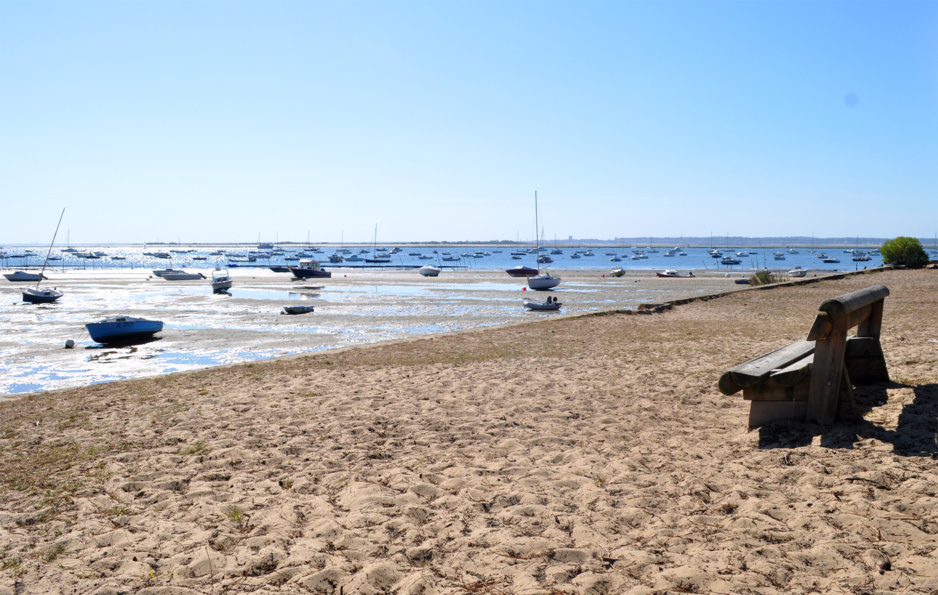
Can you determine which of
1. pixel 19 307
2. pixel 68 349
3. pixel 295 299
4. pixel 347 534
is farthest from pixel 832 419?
pixel 19 307

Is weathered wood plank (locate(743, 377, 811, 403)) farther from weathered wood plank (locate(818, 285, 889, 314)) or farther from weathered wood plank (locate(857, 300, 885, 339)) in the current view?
weathered wood plank (locate(857, 300, 885, 339))

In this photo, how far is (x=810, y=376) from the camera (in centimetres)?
564

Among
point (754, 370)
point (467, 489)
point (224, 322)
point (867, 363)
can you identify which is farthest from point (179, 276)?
point (754, 370)

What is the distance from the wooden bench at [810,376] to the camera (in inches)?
206

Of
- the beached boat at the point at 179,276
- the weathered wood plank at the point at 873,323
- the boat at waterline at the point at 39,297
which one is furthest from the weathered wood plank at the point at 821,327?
the beached boat at the point at 179,276

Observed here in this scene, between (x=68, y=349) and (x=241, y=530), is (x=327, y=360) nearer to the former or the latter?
(x=241, y=530)

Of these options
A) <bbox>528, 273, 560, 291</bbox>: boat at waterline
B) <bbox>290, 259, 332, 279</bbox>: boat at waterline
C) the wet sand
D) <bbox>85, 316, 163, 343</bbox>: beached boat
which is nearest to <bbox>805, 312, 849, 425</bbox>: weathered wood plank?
the wet sand

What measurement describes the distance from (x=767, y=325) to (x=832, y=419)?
31.1ft

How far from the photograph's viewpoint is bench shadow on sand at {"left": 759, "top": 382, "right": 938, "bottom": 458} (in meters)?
4.96

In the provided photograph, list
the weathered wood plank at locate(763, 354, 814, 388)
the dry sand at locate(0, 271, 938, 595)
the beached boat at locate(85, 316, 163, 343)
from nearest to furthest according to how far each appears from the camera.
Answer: the dry sand at locate(0, 271, 938, 595) < the weathered wood plank at locate(763, 354, 814, 388) < the beached boat at locate(85, 316, 163, 343)

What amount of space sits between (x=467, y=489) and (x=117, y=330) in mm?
18177

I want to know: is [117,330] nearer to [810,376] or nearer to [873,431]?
[810,376]

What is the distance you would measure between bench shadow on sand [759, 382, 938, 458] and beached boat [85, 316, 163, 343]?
62.5 feet

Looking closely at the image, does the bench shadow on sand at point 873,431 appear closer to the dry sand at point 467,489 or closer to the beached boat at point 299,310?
the dry sand at point 467,489
